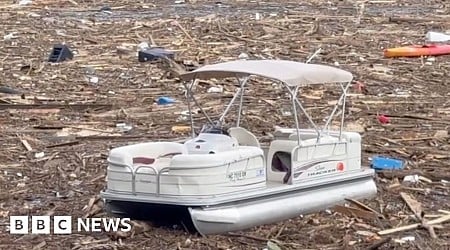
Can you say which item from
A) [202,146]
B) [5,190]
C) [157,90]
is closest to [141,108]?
[157,90]

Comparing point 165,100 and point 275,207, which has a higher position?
point 275,207

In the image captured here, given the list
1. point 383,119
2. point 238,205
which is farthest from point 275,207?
point 383,119

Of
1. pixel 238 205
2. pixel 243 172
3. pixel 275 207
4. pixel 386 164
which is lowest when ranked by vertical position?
pixel 386 164

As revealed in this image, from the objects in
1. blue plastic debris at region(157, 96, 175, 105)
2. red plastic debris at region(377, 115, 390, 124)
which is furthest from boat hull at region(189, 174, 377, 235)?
blue plastic debris at region(157, 96, 175, 105)

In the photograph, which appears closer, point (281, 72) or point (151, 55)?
point (281, 72)

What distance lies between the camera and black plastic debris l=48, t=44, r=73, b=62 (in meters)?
19.5

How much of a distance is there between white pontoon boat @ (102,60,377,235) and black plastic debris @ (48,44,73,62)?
366 inches

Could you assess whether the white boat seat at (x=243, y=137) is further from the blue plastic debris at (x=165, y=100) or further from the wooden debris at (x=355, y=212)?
the blue plastic debris at (x=165, y=100)

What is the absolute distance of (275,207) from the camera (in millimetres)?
9461

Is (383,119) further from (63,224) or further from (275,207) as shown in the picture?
(63,224)

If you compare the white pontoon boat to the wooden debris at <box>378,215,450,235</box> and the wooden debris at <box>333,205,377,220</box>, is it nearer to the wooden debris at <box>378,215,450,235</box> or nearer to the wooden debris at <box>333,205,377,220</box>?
the wooden debris at <box>333,205,377,220</box>

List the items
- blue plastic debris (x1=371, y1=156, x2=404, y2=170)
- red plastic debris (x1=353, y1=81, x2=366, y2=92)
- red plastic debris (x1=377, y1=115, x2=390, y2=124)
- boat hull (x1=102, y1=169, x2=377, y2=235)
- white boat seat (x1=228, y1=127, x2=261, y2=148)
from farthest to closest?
red plastic debris (x1=353, y1=81, x2=366, y2=92) → red plastic debris (x1=377, y1=115, x2=390, y2=124) → blue plastic debris (x1=371, y1=156, x2=404, y2=170) → white boat seat (x1=228, y1=127, x2=261, y2=148) → boat hull (x1=102, y1=169, x2=377, y2=235)

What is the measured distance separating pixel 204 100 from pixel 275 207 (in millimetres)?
6645

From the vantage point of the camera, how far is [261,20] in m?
24.8
